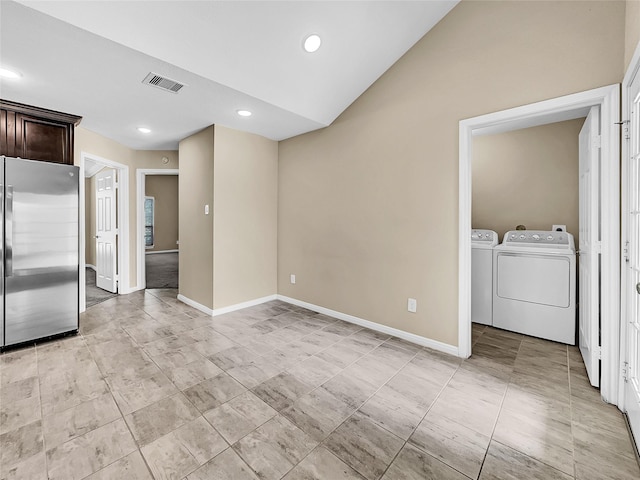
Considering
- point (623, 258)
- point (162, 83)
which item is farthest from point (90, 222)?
point (623, 258)

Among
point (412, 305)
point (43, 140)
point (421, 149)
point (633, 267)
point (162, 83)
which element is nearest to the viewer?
point (633, 267)

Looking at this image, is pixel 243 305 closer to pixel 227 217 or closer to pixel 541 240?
pixel 227 217

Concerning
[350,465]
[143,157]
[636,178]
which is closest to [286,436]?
[350,465]

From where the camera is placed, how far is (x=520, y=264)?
320 cm

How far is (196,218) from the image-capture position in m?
4.19

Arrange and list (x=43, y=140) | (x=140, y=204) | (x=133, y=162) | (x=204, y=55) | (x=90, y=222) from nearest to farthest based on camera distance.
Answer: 1. (x=204, y=55)
2. (x=43, y=140)
3. (x=133, y=162)
4. (x=140, y=204)
5. (x=90, y=222)

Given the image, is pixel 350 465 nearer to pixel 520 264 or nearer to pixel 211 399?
pixel 211 399

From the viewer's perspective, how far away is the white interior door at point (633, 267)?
1690mm

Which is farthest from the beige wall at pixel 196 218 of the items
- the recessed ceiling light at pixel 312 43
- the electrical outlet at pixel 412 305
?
the electrical outlet at pixel 412 305

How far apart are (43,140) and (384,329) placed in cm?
427

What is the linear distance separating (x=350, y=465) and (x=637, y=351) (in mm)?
1754

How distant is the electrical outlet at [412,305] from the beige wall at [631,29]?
7.61ft

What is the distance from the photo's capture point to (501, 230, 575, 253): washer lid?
122 inches

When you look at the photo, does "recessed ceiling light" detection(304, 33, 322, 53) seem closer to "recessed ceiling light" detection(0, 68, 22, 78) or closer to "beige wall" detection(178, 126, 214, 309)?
"beige wall" detection(178, 126, 214, 309)
